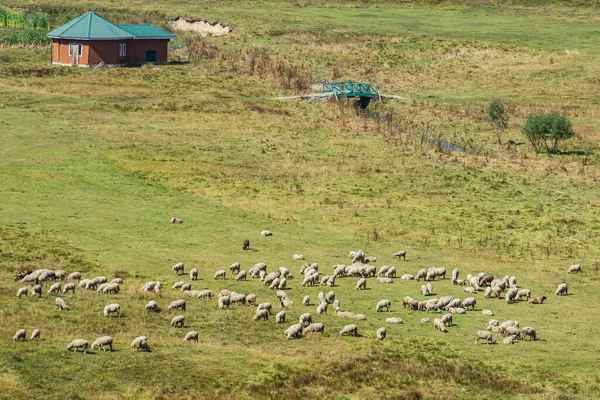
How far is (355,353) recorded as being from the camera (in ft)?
149

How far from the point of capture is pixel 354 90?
118 meters

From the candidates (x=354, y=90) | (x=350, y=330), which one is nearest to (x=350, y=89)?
(x=354, y=90)

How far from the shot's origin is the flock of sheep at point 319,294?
47.7 m

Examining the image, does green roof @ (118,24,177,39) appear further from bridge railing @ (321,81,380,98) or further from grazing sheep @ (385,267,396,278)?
grazing sheep @ (385,267,396,278)

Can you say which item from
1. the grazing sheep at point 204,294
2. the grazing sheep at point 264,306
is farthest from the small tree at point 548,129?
the grazing sheep at point 264,306

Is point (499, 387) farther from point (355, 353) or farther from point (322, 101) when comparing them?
point (322, 101)

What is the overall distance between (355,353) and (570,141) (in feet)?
193

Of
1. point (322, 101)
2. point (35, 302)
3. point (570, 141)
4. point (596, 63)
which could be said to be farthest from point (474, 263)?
point (596, 63)

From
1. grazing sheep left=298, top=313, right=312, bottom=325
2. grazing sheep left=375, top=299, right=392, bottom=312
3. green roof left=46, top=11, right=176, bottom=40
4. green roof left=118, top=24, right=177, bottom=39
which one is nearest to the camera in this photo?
grazing sheep left=298, top=313, right=312, bottom=325

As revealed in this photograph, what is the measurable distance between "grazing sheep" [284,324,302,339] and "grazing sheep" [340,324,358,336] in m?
1.80

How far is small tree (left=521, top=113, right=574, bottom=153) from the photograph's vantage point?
94.7 m

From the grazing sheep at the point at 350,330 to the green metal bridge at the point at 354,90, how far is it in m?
68.9

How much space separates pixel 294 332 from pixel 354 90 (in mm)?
73122

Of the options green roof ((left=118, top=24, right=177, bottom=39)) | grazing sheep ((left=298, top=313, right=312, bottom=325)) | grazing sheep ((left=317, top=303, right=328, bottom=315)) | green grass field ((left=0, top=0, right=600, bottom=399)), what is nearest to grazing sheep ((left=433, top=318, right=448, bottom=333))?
green grass field ((left=0, top=0, right=600, bottom=399))
